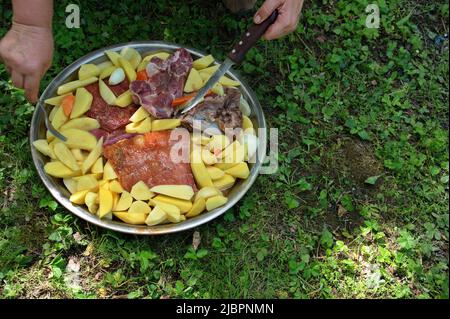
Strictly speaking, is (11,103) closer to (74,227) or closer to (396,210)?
(74,227)

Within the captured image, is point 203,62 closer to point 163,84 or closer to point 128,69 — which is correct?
point 163,84

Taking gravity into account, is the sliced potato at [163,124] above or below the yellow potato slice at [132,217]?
above

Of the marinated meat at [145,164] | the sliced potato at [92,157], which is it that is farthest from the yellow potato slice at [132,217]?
the sliced potato at [92,157]

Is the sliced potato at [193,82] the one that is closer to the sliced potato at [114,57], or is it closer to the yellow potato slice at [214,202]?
the sliced potato at [114,57]

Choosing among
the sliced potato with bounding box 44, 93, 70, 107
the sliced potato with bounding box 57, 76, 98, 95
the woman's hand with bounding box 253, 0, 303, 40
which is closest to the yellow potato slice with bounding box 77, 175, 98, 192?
the sliced potato with bounding box 44, 93, 70, 107

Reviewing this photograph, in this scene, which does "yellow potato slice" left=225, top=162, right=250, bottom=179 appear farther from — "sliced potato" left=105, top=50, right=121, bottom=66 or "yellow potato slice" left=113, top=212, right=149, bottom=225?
"sliced potato" left=105, top=50, right=121, bottom=66

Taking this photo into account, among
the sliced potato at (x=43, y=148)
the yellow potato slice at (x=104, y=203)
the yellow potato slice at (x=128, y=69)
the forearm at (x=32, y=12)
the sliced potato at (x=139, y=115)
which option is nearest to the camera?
the forearm at (x=32, y=12)

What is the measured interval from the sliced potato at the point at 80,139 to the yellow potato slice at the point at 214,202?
58 cm

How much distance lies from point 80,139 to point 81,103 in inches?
7.5

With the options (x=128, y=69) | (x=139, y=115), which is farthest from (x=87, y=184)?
(x=128, y=69)

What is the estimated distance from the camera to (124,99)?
247 cm

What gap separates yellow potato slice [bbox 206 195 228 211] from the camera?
229cm

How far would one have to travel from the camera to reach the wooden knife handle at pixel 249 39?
2227 mm

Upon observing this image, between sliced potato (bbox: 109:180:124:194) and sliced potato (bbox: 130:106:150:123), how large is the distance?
1.04ft
